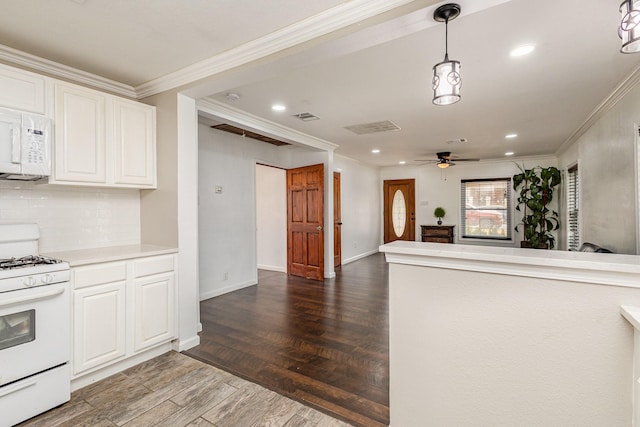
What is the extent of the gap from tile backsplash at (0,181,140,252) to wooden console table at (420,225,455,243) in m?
6.72

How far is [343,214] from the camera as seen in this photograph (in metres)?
6.96

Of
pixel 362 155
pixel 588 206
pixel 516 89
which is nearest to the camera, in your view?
pixel 516 89

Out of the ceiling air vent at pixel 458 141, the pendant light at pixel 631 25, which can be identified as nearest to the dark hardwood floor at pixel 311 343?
the pendant light at pixel 631 25

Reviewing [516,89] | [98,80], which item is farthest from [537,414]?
[98,80]

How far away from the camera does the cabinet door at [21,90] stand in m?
2.11

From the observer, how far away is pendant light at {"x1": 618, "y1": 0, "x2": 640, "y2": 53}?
1171 millimetres

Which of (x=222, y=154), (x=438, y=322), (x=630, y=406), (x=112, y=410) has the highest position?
(x=222, y=154)

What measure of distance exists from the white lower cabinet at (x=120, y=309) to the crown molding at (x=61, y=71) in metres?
1.68

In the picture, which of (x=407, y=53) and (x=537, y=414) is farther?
(x=407, y=53)

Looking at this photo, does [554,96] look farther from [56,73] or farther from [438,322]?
[56,73]

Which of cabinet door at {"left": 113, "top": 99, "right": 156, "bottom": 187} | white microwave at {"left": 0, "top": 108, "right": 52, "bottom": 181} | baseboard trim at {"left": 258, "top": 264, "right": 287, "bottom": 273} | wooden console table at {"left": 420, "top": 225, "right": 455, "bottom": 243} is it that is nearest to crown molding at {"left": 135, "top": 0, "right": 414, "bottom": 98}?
cabinet door at {"left": 113, "top": 99, "right": 156, "bottom": 187}

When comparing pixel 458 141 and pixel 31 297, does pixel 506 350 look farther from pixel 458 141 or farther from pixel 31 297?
pixel 458 141

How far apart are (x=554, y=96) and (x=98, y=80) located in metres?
4.61

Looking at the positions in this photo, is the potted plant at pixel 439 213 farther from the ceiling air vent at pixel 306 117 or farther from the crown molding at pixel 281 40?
the crown molding at pixel 281 40
